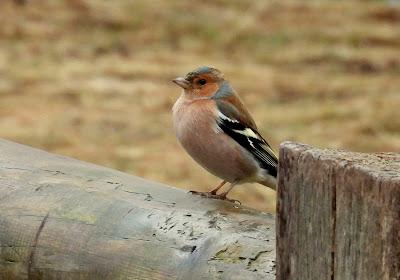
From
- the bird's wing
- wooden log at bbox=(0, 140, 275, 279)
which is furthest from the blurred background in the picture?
wooden log at bbox=(0, 140, 275, 279)

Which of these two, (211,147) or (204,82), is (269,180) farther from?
(204,82)

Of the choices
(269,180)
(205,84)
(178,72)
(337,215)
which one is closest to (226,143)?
(269,180)

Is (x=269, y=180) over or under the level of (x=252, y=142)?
under

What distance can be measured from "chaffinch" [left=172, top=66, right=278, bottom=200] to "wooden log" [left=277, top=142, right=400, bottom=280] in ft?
6.63

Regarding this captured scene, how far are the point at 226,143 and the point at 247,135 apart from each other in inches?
3.3

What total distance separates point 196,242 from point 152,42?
8.49 m

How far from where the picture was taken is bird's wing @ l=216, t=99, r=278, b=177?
4.35m

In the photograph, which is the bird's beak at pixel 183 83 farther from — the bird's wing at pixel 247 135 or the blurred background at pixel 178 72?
the blurred background at pixel 178 72

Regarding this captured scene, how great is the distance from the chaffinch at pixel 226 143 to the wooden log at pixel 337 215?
79.6 inches

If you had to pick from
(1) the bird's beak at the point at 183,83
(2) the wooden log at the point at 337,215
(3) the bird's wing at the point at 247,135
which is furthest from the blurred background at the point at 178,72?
(2) the wooden log at the point at 337,215

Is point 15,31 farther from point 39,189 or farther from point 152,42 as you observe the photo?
point 39,189

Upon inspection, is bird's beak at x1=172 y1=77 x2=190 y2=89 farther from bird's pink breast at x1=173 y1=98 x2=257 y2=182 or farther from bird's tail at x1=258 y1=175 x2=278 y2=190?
bird's tail at x1=258 y1=175 x2=278 y2=190

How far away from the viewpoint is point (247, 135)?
4.42 m

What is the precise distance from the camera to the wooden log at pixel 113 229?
8.44 ft
